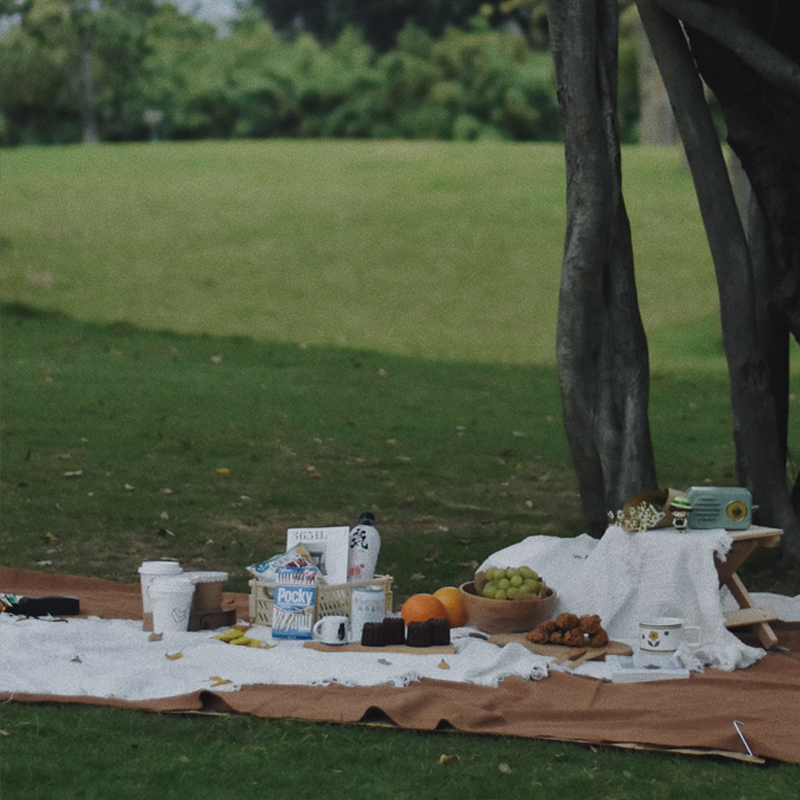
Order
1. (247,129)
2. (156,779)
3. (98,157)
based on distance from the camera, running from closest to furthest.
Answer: (156,779)
(98,157)
(247,129)

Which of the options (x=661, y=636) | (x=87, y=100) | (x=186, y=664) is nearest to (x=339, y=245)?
(x=661, y=636)

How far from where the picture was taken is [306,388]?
1430 cm

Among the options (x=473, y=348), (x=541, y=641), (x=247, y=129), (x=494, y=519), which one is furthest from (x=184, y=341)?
(x=247, y=129)

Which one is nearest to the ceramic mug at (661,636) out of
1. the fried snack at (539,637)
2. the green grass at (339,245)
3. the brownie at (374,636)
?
the fried snack at (539,637)

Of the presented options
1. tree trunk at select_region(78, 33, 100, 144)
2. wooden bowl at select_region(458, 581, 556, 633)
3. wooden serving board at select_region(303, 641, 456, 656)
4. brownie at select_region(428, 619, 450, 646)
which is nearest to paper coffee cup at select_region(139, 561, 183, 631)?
wooden serving board at select_region(303, 641, 456, 656)

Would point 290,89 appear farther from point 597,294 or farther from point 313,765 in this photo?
point 313,765

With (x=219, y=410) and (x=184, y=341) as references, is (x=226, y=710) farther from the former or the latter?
(x=184, y=341)

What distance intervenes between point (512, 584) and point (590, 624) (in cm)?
50

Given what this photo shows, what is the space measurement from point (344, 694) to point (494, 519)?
410cm

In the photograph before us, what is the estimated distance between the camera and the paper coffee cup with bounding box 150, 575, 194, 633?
5.93 meters

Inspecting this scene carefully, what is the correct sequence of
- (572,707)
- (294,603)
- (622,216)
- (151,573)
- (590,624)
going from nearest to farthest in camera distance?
1. (572,707)
2. (590,624)
3. (294,603)
4. (151,573)
5. (622,216)

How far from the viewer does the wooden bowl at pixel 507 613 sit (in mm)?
6086

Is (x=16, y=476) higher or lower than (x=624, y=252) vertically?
lower

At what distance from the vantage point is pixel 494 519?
9141 millimetres
